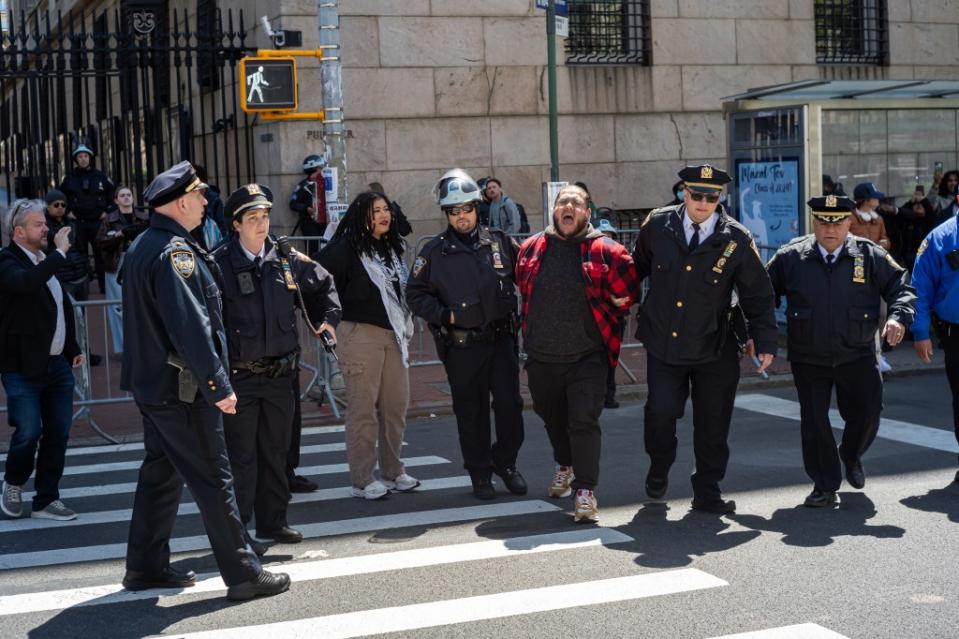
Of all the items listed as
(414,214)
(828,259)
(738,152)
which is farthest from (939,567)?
(414,214)

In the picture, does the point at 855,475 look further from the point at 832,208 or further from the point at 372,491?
the point at 372,491

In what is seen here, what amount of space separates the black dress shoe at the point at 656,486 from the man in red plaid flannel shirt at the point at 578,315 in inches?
15.4

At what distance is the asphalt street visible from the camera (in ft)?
19.1

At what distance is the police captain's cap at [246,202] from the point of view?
7098mm

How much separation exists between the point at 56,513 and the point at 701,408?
157 inches

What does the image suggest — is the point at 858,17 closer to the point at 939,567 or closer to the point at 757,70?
the point at 757,70

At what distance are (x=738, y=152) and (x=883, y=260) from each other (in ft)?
25.9

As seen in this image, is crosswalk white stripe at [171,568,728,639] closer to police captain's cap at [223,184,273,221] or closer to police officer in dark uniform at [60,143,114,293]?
police captain's cap at [223,184,273,221]

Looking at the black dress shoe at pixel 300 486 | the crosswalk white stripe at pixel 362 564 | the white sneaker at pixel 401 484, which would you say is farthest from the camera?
the black dress shoe at pixel 300 486

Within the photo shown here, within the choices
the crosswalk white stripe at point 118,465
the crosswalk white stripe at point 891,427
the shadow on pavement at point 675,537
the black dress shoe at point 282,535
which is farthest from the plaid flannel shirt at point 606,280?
the crosswalk white stripe at point 118,465

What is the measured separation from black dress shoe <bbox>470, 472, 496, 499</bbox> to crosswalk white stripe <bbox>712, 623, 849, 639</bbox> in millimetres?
2941

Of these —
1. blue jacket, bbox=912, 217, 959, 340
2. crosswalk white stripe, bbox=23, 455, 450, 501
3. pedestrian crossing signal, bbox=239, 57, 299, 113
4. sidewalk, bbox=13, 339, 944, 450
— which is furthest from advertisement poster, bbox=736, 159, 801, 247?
crosswalk white stripe, bbox=23, 455, 450, 501

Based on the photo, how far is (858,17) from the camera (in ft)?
68.6

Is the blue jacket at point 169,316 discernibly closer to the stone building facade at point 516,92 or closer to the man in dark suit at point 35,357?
the man in dark suit at point 35,357
